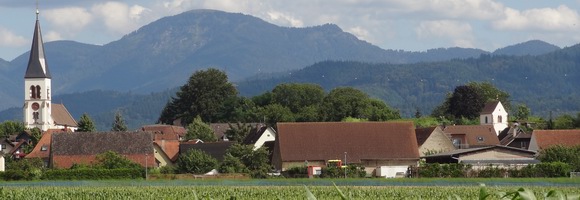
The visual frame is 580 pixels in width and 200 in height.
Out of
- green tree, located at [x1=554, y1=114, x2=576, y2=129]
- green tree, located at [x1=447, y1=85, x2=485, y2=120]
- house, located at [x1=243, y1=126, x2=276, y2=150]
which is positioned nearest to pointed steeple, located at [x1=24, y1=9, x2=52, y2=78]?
green tree, located at [x1=447, y1=85, x2=485, y2=120]

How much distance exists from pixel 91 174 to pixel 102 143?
16.8m

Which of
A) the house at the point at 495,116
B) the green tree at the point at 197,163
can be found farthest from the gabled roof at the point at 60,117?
the green tree at the point at 197,163

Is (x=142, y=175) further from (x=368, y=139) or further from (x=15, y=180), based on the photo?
(x=368, y=139)

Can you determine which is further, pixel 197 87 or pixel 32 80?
pixel 32 80

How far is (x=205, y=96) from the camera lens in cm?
13900

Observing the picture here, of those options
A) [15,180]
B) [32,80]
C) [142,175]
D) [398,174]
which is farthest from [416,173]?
[32,80]

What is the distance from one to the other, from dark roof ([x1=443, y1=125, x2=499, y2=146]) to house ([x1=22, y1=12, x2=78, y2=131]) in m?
76.6

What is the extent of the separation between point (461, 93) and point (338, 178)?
7084cm

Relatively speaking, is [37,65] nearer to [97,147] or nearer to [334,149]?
[97,147]

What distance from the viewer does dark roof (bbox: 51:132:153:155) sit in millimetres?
84812

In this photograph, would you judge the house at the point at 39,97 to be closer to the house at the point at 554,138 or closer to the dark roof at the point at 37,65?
the dark roof at the point at 37,65

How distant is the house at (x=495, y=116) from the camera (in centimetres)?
12644

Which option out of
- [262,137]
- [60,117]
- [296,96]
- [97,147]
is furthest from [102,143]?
[60,117]

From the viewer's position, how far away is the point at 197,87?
13888 centimetres
